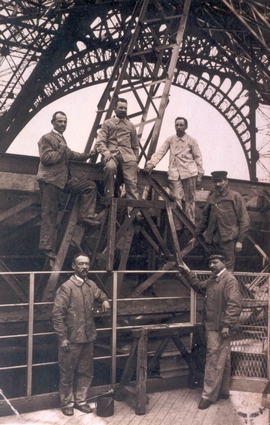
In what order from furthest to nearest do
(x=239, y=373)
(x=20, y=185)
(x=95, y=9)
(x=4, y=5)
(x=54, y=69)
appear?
(x=54, y=69) → (x=95, y=9) → (x=4, y=5) → (x=20, y=185) → (x=239, y=373)

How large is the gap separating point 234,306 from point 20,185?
4.01 m

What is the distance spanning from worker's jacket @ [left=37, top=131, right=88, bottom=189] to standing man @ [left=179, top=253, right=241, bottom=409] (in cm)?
265

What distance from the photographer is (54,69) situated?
20.5m

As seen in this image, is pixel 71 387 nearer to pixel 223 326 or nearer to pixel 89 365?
pixel 89 365

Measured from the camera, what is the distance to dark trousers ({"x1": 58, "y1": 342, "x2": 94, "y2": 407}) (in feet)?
23.1

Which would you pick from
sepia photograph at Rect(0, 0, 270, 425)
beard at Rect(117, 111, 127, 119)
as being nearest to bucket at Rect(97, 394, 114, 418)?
sepia photograph at Rect(0, 0, 270, 425)

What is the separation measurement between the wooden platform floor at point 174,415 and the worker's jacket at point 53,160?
334 cm

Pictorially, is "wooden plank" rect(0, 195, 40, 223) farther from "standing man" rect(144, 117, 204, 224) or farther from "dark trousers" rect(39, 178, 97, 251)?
"standing man" rect(144, 117, 204, 224)

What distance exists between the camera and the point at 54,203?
8.00 meters

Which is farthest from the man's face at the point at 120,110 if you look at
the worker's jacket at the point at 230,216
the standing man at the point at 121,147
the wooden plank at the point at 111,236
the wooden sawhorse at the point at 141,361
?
the wooden sawhorse at the point at 141,361

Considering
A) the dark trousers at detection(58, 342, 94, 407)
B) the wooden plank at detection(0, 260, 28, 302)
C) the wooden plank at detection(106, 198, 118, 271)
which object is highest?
the wooden plank at detection(106, 198, 118, 271)

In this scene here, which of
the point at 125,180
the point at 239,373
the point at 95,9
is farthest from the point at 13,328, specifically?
the point at 95,9

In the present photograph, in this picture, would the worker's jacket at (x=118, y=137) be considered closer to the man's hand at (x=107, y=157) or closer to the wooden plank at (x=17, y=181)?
the man's hand at (x=107, y=157)

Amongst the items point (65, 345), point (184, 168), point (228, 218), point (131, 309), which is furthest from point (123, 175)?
point (65, 345)
